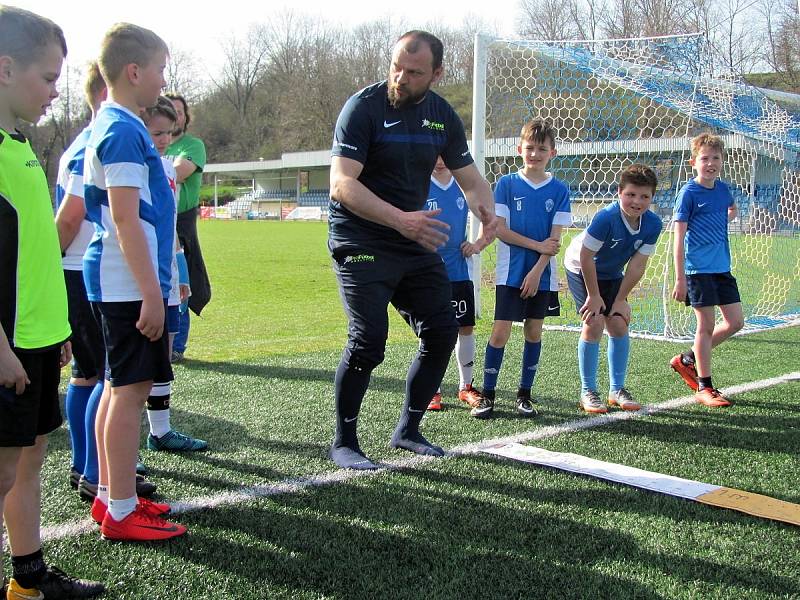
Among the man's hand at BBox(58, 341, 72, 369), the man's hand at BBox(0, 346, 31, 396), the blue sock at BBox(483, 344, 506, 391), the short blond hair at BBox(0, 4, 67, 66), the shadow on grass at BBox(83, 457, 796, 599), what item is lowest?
the shadow on grass at BBox(83, 457, 796, 599)

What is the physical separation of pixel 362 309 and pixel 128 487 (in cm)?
136

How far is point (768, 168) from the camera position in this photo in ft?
31.8

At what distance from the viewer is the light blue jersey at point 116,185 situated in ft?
8.67

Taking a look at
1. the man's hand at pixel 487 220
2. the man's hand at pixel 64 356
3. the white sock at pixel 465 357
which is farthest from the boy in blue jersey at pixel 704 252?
the man's hand at pixel 64 356

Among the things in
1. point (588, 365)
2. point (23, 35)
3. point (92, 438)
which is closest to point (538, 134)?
point (588, 365)

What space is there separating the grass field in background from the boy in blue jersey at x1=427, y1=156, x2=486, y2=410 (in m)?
0.33

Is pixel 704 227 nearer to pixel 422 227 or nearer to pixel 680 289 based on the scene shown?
pixel 680 289

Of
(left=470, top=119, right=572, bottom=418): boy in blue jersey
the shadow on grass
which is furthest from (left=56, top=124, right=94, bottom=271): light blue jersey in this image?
(left=470, top=119, right=572, bottom=418): boy in blue jersey

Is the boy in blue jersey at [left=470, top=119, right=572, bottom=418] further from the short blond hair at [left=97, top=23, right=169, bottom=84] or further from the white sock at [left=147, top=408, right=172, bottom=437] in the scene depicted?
the short blond hair at [left=97, top=23, right=169, bottom=84]

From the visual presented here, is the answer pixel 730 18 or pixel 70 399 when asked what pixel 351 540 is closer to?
pixel 70 399

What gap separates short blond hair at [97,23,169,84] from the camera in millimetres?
2707

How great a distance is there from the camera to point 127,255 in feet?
8.80

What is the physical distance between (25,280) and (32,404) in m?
0.36

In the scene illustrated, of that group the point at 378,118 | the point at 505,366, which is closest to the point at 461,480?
the point at 378,118
